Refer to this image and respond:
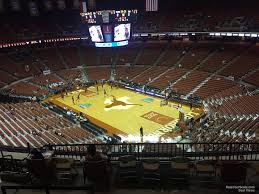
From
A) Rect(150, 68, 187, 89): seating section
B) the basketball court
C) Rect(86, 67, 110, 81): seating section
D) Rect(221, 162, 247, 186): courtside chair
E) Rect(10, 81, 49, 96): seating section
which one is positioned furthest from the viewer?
Rect(86, 67, 110, 81): seating section

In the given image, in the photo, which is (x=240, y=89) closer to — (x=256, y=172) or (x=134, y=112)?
(x=134, y=112)

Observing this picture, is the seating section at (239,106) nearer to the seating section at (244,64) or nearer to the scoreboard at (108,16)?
the seating section at (244,64)

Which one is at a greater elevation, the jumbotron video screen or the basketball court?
the jumbotron video screen

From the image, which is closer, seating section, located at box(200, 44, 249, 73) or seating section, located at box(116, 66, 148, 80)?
seating section, located at box(200, 44, 249, 73)

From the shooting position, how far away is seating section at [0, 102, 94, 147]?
74.1 feet

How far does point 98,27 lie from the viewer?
3928cm

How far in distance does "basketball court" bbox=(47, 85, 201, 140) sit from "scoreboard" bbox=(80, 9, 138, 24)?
10.1 m

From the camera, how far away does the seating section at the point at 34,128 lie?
22578mm

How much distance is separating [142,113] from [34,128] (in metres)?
12.4

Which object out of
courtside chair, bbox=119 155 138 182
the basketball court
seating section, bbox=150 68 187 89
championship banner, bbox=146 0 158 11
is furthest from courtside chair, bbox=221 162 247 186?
championship banner, bbox=146 0 158 11

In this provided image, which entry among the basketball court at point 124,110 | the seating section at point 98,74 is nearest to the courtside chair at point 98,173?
the basketball court at point 124,110

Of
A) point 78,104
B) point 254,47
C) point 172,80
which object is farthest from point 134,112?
point 254,47

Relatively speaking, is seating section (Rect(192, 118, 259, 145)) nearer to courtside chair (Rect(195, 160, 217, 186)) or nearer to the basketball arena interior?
the basketball arena interior

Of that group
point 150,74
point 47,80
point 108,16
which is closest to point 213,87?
point 150,74
